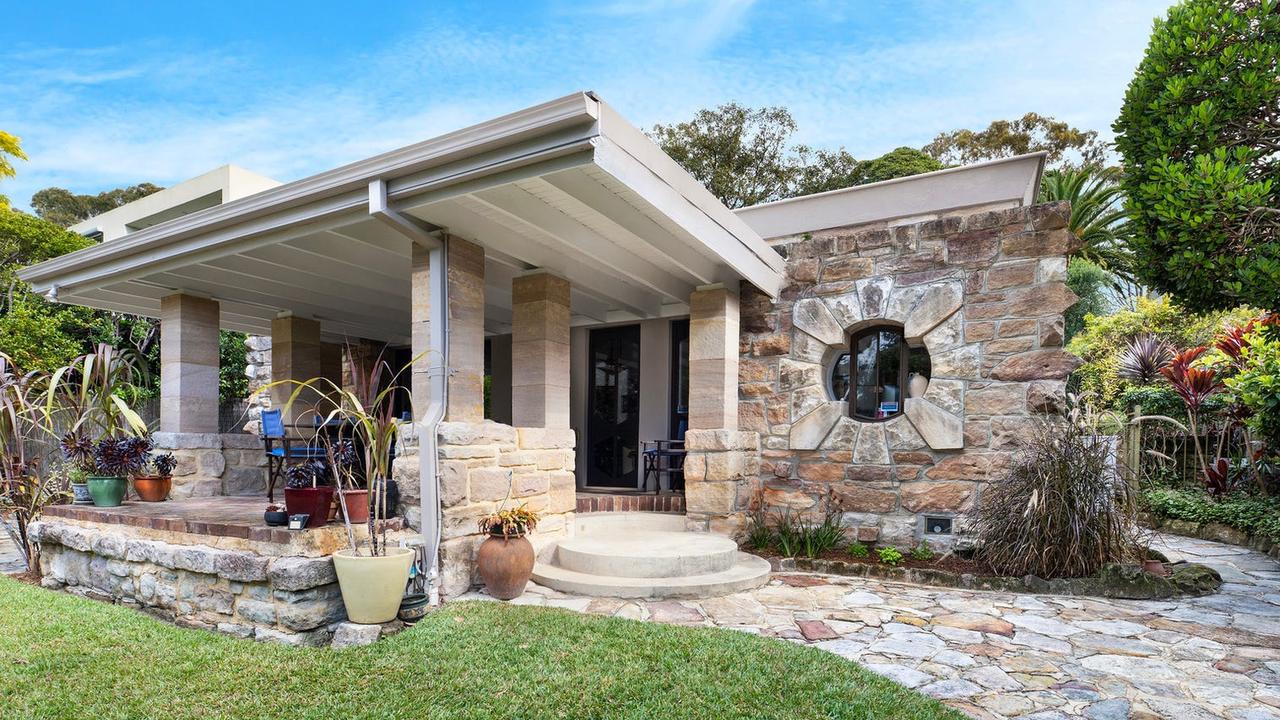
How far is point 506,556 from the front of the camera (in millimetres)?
3965

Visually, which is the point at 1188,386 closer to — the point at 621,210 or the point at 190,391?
the point at 621,210

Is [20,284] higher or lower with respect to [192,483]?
higher

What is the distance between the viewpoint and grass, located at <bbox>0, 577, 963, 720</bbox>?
8.27 feet

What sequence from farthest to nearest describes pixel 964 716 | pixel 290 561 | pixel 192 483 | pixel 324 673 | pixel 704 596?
pixel 192 483, pixel 704 596, pixel 290 561, pixel 324 673, pixel 964 716

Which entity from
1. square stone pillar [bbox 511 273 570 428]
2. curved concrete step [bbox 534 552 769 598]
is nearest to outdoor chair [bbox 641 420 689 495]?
square stone pillar [bbox 511 273 570 428]

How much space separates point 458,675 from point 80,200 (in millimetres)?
27591

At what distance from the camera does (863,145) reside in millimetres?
16828

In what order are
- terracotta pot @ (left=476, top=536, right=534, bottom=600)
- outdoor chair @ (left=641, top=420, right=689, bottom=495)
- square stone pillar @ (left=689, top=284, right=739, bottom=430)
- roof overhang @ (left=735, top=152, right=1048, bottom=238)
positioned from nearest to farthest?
terracotta pot @ (left=476, top=536, right=534, bottom=600), square stone pillar @ (left=689, top=284, right=739, bottom=430), roof overhang @ (left=735, top=152, right=1048, bottom=238), outdoor chair @ (left=641, top=420, right=689, bottom=495)

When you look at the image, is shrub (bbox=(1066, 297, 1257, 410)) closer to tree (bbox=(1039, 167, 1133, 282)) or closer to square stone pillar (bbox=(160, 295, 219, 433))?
tree (bbox=(1039, 167, 1133, 282))

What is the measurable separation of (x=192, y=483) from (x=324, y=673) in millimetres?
3774

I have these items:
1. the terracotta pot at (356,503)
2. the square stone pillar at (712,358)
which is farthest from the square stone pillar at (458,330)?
the square stone pillar at (712,358)

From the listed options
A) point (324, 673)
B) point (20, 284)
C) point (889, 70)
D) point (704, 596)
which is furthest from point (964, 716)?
point (20, 284)

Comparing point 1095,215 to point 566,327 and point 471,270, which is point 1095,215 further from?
point 471,270

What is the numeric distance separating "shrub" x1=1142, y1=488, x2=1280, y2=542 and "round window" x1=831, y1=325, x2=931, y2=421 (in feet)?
7.79
